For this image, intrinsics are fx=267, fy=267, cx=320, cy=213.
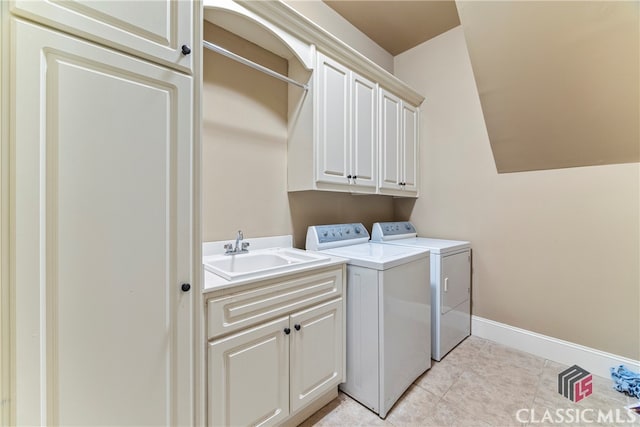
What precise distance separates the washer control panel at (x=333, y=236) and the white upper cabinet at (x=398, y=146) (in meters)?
0.44

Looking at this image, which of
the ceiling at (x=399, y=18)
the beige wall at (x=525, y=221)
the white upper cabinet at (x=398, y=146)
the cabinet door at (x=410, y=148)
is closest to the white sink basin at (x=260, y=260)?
the white upper cabinet at (x=398, y=146)

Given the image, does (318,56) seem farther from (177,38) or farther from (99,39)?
(99,39)

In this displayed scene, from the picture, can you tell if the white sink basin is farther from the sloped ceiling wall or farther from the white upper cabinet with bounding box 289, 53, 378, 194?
the sloped ceiling wall

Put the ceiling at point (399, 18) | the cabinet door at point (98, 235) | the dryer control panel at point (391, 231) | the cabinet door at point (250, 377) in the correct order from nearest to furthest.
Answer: the cabinet door at point (98, 235), the cabinet door at point (250, 377), the ceiling at point (399, 18), the dryer control panel at point (391, 231)

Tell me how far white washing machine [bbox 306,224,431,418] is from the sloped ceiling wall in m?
1.29

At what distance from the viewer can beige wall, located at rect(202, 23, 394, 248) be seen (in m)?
1.63

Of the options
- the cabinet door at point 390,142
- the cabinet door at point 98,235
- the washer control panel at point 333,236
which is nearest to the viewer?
the cabinet door at point 98,235

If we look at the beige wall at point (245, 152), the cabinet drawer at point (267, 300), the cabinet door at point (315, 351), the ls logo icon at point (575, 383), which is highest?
the beige wall at point (245, 152)

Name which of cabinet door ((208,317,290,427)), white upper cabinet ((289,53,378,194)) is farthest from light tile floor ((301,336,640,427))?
white upper cabinet ((289,53,378,194))

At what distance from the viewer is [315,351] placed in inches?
57.0

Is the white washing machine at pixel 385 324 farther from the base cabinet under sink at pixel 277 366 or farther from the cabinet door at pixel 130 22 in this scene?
the cabinet door at pixel 130 22

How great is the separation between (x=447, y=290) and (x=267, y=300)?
5.05 ft

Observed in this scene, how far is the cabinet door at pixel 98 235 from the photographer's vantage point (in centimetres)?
69
